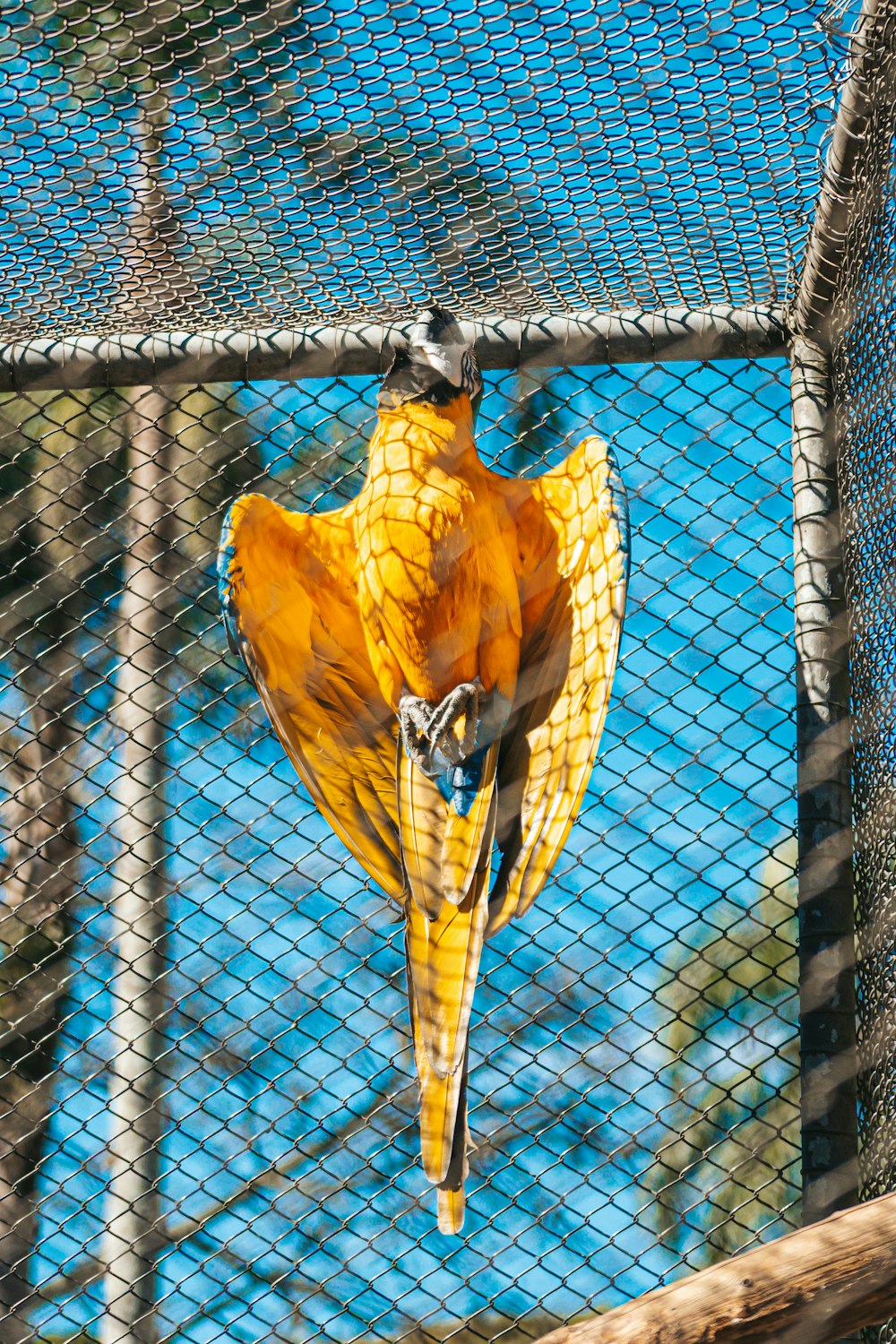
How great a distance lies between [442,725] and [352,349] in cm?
59

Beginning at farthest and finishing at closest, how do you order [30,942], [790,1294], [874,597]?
[30,942] → [874,597] → [790,1294]

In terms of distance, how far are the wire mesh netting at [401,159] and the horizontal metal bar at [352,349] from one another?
12cm

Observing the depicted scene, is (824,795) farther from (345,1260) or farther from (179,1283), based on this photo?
(179,1283)

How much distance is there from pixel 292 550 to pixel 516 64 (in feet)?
2.47

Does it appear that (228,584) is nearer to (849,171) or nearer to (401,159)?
(401,159)

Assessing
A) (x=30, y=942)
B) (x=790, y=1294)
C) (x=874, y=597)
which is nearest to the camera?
(x=790, y=1294)

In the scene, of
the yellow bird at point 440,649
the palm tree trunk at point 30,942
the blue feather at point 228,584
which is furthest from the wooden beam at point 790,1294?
the palm tree trunk at point 30,942

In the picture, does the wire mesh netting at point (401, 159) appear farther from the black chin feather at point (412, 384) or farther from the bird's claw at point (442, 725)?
the bird's claw at point (442, 725)

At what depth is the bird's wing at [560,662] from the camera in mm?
1653

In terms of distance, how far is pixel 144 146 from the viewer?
1.71m

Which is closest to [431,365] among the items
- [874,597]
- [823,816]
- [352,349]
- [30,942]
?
[352,349]

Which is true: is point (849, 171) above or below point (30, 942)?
above

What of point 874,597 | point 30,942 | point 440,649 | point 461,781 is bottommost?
point 30,942

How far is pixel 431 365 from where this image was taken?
1.85 meters
